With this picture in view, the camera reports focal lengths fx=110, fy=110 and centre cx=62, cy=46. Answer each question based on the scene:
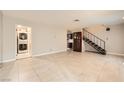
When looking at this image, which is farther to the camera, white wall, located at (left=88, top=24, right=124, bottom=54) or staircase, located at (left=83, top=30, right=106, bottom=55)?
staircase, located at (left=83, top=30, right=106, bottom=55)

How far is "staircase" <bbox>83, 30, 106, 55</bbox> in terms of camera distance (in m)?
9.65

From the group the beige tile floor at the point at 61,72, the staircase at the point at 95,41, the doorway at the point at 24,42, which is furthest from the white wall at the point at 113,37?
the doorway at the point at 24,42

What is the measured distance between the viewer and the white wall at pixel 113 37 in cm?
857

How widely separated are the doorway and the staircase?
5.49 meters

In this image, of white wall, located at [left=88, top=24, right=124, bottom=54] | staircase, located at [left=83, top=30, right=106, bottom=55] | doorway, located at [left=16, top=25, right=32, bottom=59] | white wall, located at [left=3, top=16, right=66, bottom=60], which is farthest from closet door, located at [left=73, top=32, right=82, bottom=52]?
doorway, located at [left=16, top=25, right=32, bottom=59]

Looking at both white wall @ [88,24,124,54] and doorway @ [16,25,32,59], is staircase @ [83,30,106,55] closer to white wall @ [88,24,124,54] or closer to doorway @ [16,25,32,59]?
white wall @ [88,24,124,54]

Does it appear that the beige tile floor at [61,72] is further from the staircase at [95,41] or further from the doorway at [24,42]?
the staircase at [95,41]

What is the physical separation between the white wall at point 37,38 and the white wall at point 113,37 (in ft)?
11.5
